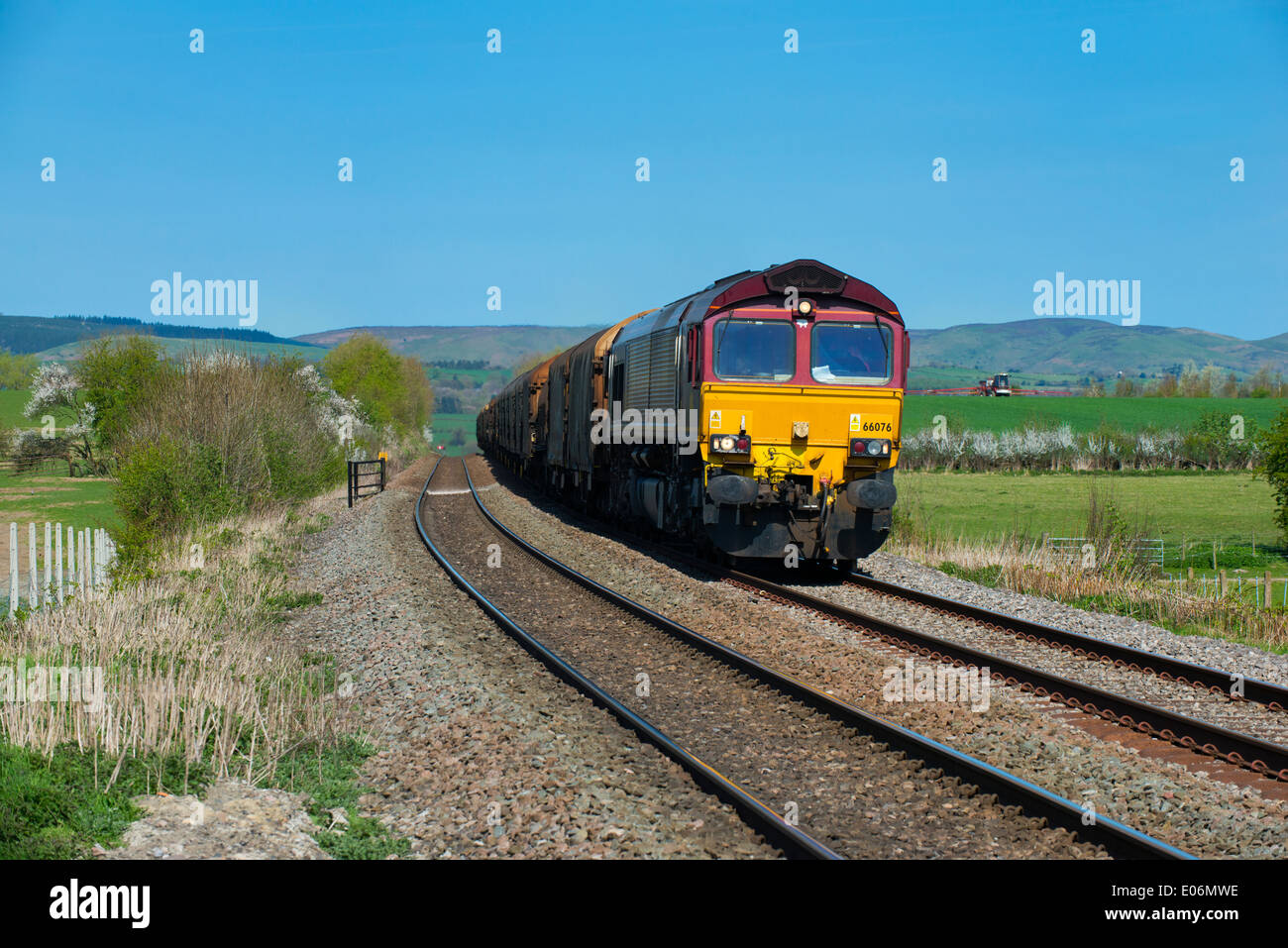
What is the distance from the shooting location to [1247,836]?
5293 mm

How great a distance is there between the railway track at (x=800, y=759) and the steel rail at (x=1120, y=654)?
3.35 meters

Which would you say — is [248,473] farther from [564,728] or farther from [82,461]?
[82,461]

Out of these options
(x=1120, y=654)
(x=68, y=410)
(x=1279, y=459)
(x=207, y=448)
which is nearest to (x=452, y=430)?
(x=68, y=410)

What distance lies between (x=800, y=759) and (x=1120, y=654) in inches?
175

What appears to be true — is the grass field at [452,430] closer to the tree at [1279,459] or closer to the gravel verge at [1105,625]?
the tree at [1279,459]

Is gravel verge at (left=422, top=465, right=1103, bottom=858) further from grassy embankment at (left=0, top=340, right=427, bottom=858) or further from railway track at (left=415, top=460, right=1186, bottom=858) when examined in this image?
grassy embankment at (left=0, top=340, right=427, bottom=858)

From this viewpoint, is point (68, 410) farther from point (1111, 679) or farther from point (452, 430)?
point (452, 430)

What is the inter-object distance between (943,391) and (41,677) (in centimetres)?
10491

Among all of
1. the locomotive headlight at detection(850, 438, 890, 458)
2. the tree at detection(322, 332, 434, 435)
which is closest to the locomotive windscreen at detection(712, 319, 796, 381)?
the locomotive headlight at detection(850, 438, 890, 458)

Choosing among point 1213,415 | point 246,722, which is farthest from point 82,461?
point 1213,415

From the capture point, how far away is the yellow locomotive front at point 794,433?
13.3 metres

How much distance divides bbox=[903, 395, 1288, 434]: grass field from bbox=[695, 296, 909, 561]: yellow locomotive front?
49.4 m

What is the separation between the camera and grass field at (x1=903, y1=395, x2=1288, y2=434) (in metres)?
68.9

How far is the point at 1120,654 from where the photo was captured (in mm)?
9336
